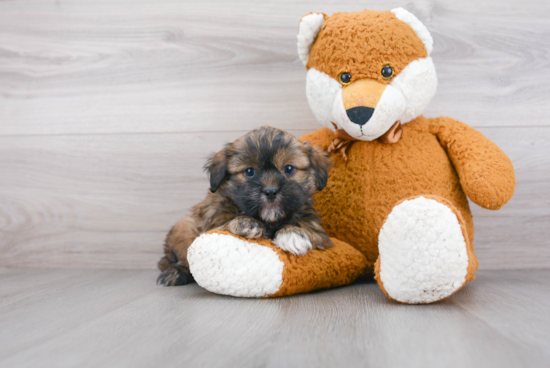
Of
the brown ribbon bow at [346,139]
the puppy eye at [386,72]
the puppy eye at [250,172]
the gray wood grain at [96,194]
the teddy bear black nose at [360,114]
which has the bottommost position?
the gray wood grain at [96,194]

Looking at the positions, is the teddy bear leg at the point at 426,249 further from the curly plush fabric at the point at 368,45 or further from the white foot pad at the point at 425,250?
the curly plush fabric at the point at 368,45

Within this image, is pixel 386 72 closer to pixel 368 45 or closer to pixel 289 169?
pixel 368 45

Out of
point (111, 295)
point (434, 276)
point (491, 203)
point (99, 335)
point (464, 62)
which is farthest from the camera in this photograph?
point (464, 62)

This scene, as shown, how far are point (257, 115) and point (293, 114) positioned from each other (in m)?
0.17

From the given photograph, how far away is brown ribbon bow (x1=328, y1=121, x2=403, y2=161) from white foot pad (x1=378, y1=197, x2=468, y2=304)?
43 cm

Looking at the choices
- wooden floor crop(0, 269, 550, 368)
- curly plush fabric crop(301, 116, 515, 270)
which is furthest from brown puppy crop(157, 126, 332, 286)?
wooden floor crop(0, 269, 550, 368)

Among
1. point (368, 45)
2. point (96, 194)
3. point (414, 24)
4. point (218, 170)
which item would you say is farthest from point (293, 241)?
point (96, 194)

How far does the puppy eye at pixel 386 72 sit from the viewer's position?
1452mm

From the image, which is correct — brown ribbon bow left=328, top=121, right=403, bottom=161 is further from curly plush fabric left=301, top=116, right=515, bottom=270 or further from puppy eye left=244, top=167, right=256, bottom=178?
puppy eye left=244, top=167, right=256, bottom=178

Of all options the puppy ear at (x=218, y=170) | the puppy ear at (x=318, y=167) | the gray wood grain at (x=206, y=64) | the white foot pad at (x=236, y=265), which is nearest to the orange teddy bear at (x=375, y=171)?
the white foot pad at (x=236, y=265)

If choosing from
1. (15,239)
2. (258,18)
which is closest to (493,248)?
(258,18)

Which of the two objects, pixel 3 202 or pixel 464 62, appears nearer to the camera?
pixel 464 62

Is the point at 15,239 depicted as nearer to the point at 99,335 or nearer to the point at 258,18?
the point at 99,335

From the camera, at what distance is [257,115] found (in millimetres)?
2049
